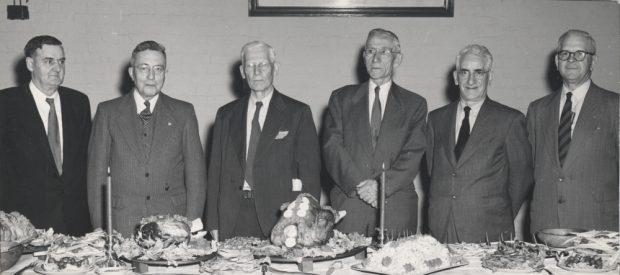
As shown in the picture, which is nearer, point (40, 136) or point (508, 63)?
point (40, 136)

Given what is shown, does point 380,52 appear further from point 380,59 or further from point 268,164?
point 268,164

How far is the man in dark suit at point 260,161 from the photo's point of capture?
4.17 m

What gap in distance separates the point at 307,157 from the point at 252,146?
37cm

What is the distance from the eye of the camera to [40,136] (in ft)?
13.9

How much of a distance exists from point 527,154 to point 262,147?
1742mm

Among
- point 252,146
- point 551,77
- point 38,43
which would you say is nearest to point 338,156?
point 252,146

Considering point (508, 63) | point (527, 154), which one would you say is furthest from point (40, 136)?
point (508, 63)

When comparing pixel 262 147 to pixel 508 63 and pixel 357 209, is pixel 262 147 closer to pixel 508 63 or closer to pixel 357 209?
pixel 357 209

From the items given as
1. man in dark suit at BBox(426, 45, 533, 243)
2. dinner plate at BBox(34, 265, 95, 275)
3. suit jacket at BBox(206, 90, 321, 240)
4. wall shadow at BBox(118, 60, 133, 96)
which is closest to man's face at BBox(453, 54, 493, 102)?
man in dark suit at BBox(426, 45, 533, 243)

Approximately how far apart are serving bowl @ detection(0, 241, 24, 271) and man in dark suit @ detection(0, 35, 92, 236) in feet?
4.59

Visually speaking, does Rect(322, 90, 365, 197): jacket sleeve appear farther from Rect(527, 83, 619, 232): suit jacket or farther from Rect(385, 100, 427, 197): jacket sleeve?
Rect(527, 83, 619, 232): suit jacket

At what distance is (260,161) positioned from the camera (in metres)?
4.16

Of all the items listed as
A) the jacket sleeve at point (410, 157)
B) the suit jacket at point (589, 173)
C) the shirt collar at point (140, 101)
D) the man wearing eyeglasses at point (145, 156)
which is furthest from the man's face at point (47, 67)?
the suit jacket at point (589, 173)

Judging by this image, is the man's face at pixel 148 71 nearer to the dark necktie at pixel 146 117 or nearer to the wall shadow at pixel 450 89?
the dark necktie at pixel 146 117
